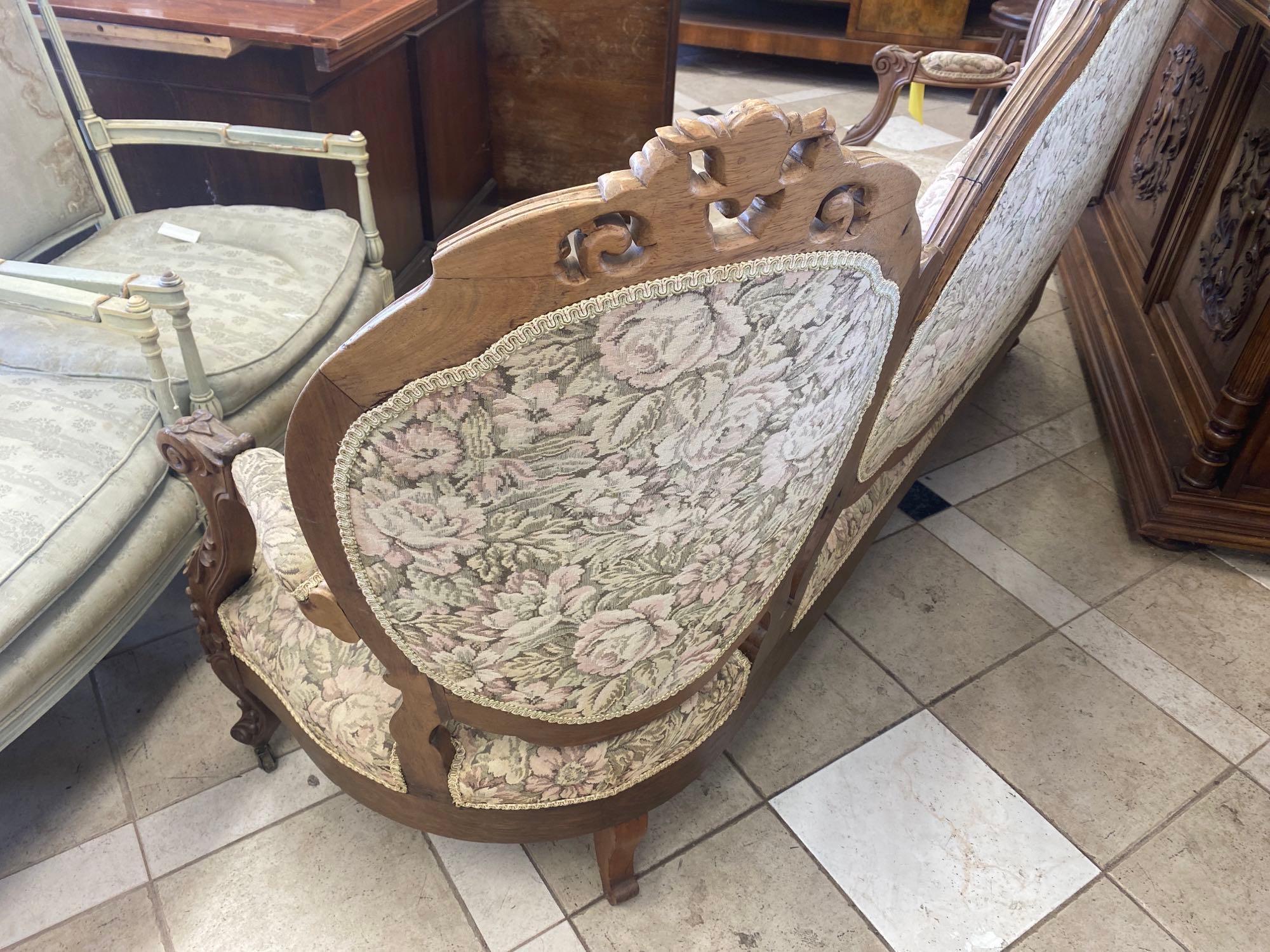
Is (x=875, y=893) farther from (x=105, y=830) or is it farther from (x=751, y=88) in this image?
(x=751, y=88)

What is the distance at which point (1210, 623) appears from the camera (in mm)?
1580

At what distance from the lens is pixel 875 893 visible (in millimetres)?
1159

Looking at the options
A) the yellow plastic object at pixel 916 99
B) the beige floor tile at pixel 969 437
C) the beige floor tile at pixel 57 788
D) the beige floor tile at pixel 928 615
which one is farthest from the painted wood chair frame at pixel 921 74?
the beige floor tile at pixel 57 788

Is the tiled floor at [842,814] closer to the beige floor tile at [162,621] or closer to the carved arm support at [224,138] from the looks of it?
the beige floor tile at [162,621]

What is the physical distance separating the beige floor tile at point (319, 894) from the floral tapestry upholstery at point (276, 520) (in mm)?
533

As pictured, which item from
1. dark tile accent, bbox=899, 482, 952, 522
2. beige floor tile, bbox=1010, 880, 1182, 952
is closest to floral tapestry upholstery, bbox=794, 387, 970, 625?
dark tile accent, bbox=899, 482, 952, 522

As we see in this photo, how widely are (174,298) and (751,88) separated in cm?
368

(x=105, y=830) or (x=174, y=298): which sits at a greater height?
(x=174, y=298)

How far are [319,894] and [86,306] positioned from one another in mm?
841

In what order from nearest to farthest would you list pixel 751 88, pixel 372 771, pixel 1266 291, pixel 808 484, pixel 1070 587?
pixel 808 484
pixel 372 771
pixel 1266 291
pixel 1070 587
pixel 751 88

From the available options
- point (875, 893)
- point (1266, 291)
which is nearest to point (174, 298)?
point (875, 893)

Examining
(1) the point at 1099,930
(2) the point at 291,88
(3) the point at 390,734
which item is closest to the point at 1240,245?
(1) the point at 1099,930

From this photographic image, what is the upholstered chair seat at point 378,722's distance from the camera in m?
0.89

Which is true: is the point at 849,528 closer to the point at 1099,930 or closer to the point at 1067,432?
the point at 1099,930
